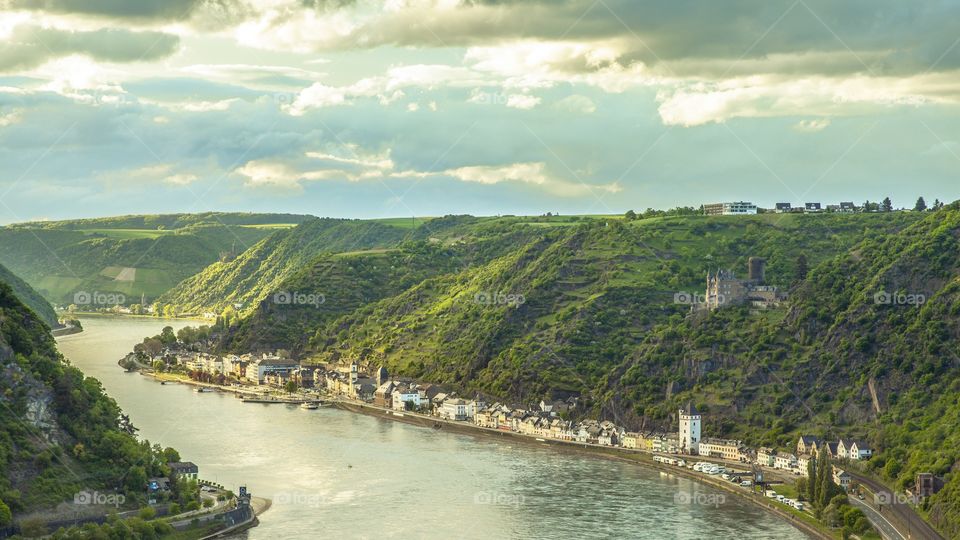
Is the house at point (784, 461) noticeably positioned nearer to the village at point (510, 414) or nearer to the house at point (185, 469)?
the village at point (510, 414)

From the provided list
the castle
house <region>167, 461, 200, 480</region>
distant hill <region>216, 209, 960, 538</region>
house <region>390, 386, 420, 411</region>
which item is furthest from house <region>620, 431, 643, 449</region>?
house <region>167, 461, 200, 480</region>

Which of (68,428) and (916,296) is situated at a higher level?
(916,296)

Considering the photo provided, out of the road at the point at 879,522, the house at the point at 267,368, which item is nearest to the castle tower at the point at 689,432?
the road at the point at 879,522

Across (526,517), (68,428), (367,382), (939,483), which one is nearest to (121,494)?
(68,428)

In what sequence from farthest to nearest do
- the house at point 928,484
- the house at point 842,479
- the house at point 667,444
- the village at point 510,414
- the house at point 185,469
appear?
1. the house at point 667,444
2. the village at point 510,414
3. the house at point 842,479
4. the house at point 185,469
5. the house at point 928,484

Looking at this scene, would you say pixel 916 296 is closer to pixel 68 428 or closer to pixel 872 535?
pixel 872 535

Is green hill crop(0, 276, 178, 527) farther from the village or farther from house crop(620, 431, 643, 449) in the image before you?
house crop(620, 431, 643, 449)

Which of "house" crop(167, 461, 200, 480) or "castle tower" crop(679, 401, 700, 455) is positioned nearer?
"house" crop(167, 461, 200, 480)
